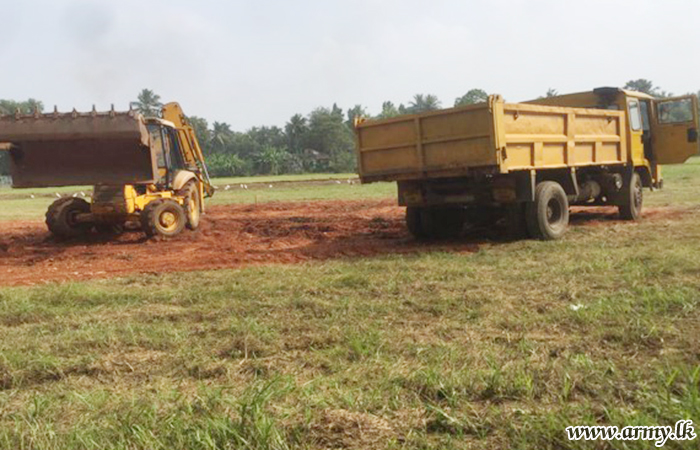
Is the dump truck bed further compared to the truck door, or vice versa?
the truck door

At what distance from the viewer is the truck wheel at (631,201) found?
12.1 m

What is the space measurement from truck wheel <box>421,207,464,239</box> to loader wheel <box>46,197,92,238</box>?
22.6ft

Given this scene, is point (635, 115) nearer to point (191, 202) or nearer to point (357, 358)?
point (191, 202)

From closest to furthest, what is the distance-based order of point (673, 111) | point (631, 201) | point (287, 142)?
point (631, 201) → point (673, 111) → point (287, 142)

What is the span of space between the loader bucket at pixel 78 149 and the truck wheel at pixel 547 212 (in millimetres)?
6760

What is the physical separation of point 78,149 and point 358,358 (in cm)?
890

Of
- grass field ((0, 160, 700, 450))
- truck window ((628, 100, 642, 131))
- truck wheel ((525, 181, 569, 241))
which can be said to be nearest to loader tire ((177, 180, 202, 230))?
grass field ((0, 160, 700, 450))

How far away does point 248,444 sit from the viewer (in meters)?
2.76

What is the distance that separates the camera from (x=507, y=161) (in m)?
8.77

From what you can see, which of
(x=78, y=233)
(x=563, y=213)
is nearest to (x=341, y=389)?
(x=563, y=213)

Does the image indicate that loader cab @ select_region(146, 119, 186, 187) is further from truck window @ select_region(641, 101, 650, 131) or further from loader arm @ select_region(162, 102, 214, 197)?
truck window @ select_region(641, 101, 650, 131)

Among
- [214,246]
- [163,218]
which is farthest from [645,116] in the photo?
[163,218]

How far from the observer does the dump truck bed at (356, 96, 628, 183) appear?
8.66 meters

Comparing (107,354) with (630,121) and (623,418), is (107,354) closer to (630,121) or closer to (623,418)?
(623,418)
